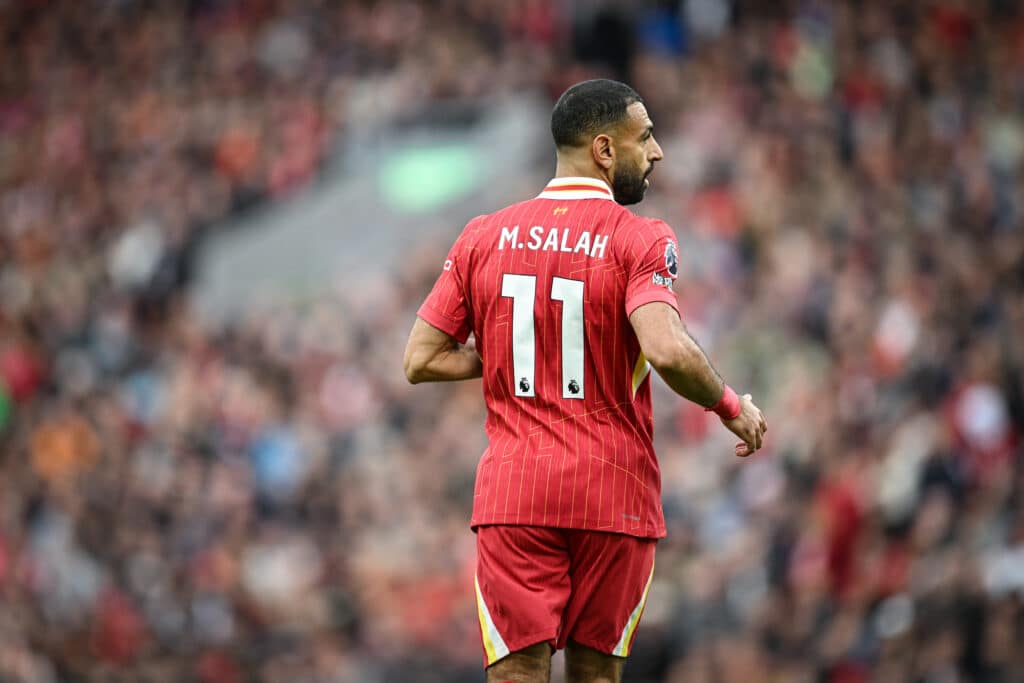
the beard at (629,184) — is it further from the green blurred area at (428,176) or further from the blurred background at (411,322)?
the green blurred area at (428,176)

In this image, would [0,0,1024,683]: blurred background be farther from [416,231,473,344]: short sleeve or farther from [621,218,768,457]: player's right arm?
[416,231,473,344]: short sleeve

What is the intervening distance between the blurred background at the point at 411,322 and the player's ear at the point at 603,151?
13.3 feet

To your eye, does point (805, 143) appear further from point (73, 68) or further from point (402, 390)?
point (73, 68)

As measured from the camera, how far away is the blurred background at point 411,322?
9227 millimetres

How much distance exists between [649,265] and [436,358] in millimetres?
818

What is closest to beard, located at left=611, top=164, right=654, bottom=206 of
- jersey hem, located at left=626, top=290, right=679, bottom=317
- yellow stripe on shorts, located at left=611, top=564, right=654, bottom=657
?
jersey hem, located at left=626, top=290, right=679, bottom=317

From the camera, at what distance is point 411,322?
14211mm

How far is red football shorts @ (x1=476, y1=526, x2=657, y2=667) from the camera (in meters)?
4.62

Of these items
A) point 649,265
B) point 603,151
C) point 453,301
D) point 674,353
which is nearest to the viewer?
point 674,353

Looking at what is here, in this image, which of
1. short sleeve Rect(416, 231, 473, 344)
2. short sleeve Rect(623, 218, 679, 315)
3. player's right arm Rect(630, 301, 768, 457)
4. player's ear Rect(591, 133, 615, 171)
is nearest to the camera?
player's right arm Rect(630, 301, 768, 457)

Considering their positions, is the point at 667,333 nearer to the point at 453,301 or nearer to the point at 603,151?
the point at 603,151

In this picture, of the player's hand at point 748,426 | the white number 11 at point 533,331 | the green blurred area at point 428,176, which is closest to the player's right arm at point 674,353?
the player's hand at point 748,426

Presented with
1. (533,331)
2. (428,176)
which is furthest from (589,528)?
(428,176)

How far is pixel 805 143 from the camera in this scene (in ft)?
41.9
